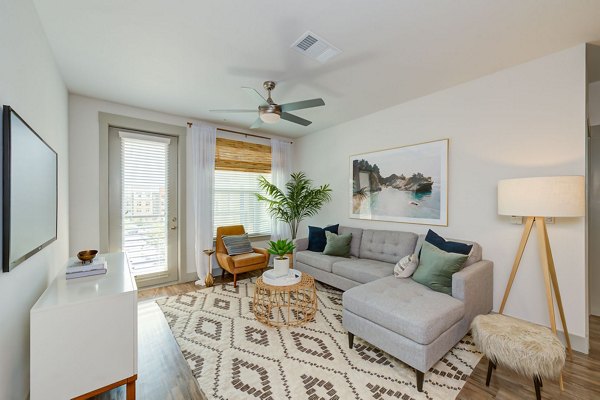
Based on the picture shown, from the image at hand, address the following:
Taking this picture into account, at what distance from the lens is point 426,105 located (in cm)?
325

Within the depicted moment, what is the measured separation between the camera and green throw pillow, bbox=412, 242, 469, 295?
228 centimetres

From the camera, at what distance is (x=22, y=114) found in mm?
1495

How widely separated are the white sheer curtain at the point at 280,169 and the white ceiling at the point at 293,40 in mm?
2019

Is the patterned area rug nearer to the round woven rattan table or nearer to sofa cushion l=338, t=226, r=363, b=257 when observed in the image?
the round woven rattan table

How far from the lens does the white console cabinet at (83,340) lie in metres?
1.38

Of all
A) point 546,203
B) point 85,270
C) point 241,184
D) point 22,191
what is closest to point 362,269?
point 546,203

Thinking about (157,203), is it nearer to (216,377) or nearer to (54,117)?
(54,117)

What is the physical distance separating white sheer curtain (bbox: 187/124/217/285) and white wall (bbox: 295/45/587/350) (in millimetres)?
3123

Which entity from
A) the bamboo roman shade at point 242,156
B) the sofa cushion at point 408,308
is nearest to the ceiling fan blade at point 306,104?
the sofa cushion at point 408,308

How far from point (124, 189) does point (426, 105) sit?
176 inches

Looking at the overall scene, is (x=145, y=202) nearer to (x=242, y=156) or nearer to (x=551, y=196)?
(x=242, y=156)

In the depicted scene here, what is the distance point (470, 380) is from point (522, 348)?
1.75ft

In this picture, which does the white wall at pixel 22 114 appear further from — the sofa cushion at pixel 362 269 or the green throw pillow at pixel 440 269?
the green throw pillow at pixel 440 269

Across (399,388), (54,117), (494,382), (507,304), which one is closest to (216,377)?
(399,388)
